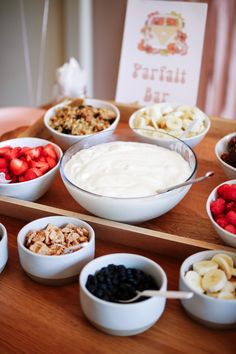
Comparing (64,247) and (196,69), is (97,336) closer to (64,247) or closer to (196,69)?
(64,247)

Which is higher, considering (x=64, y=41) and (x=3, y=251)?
(x=64, y=41)

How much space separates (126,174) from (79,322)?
42cm

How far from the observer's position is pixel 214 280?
975 millimetres

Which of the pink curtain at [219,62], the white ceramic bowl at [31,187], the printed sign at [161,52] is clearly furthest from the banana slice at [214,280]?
the pink curtain at [219,62]

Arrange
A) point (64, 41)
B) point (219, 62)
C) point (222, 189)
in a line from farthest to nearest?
1. point (64, 41)
2. point (219, 62)
3. point (222, 189)

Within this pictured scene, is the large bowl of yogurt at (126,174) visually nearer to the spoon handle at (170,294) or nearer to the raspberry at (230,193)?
the raspberry at (230,193)

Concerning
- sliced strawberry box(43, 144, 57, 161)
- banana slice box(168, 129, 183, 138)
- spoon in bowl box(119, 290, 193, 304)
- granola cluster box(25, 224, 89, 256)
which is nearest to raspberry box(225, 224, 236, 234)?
spoon in bowl box(119, 290, 193, 304)

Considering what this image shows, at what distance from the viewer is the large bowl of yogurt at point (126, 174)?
3.83ft

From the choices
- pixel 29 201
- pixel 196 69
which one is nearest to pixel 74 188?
pixel 29 201

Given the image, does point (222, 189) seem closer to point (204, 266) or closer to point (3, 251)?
point (204, 266)

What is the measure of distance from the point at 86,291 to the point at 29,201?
48 centimetres

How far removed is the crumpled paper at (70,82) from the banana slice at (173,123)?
0.60 m

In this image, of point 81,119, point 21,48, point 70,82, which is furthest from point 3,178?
point 21,48

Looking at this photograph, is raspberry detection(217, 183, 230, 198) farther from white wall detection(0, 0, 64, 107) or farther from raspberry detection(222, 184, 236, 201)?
white wall detection(0, 0, 64, 107)
